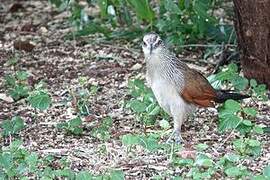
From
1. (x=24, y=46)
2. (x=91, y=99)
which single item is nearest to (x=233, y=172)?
(x=91, y=99)

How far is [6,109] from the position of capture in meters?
5.46

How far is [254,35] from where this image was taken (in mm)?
5402

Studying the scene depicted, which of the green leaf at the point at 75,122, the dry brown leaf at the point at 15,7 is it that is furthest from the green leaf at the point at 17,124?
the dry brown leaf at the point at 15,7

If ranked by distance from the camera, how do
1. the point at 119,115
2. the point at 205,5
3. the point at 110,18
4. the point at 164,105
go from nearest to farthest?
the point at 164,105 < the point at 119,115 < the point at 205,5 < the point at 110,18

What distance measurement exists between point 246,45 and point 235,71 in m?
0.17

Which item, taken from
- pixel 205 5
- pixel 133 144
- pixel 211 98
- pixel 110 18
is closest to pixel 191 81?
pixel 211 98

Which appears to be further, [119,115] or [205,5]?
[205,5]

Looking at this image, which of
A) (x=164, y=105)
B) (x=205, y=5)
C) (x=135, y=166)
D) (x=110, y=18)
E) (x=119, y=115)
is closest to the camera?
(x=135, y=166)

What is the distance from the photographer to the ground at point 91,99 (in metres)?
4.52

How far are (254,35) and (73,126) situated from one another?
1303mm

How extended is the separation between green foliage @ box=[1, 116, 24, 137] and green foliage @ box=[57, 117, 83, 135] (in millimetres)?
220

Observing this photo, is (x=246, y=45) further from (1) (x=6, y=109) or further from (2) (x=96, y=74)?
(1) (x=6, y=109)

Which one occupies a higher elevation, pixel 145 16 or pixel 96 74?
pixel 145 16

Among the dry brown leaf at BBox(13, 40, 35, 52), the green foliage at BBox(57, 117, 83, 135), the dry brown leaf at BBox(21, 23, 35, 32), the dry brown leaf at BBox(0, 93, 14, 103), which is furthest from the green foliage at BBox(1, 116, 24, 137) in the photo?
the dry brown leaf at BBox(21, 23, 35, 32)
